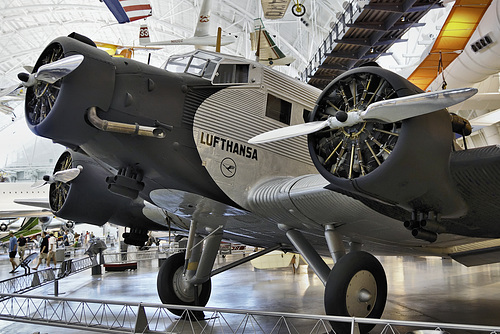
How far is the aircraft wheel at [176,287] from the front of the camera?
8984 millimetres

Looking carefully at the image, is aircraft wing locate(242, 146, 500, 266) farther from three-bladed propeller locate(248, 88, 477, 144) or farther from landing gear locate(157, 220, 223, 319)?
landing gear locate(157, 220, 223, 319)

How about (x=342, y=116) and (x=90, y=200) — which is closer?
(x=342, y=116)

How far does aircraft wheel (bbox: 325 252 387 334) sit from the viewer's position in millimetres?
5676

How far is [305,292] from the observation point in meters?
12.1

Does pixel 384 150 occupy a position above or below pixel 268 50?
below

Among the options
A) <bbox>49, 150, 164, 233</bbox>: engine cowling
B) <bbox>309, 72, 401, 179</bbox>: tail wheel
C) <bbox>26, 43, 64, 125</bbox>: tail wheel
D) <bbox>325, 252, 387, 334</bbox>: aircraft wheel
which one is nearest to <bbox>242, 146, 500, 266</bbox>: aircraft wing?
<bbox>309, 72, 401, 179</bbox>: tail wheel

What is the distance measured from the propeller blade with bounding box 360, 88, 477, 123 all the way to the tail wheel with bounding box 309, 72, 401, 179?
0.30m

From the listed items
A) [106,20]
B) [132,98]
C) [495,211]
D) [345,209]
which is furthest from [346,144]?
[106,20]

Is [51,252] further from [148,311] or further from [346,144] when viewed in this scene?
[346,144]

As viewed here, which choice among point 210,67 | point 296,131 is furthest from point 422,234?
point 210,67

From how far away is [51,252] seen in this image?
19.5m

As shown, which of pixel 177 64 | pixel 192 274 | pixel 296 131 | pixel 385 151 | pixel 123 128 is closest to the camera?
pixel 385 151

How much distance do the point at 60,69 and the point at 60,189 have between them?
4942mm

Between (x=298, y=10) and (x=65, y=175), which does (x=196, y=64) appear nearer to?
(x=65, y=175)
